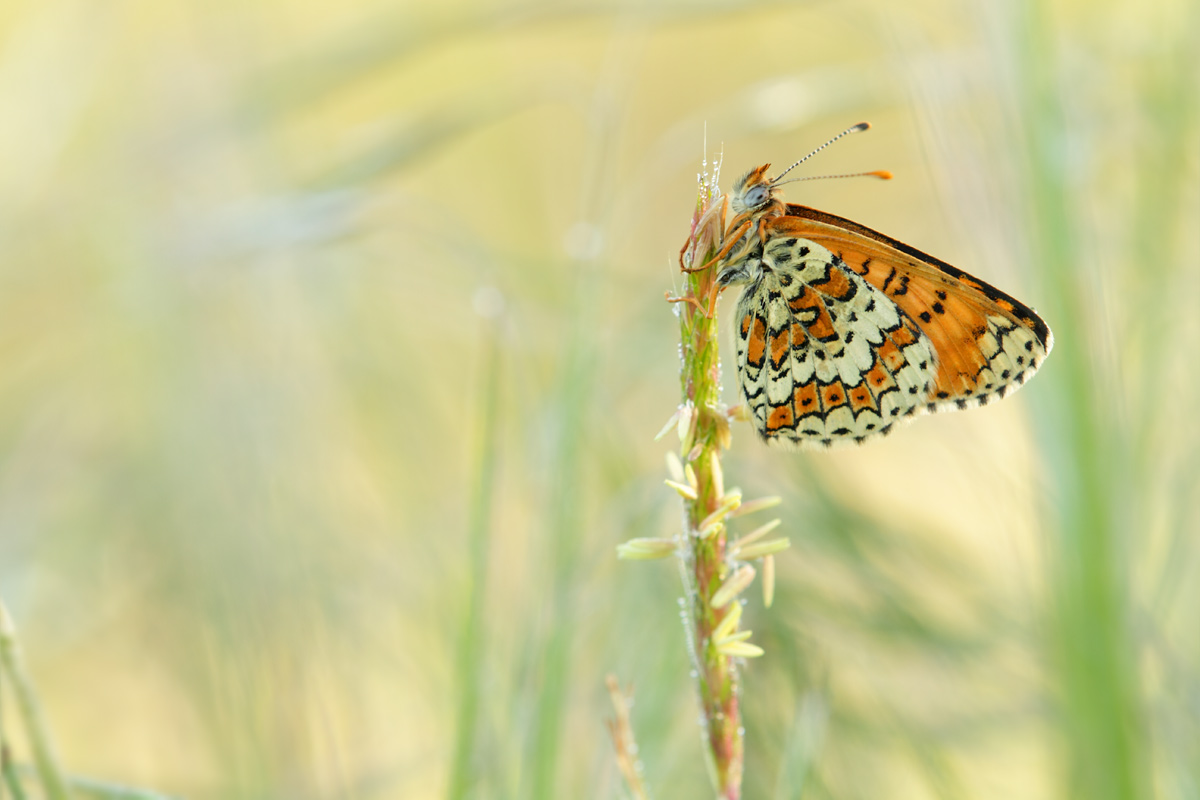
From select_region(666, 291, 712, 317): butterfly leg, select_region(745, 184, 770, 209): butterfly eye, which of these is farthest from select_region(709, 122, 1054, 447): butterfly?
select_region(666, 291, 712, 317): butterfly leg

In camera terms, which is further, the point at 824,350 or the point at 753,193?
the point at 824,350

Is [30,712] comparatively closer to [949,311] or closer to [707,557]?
[707,557]

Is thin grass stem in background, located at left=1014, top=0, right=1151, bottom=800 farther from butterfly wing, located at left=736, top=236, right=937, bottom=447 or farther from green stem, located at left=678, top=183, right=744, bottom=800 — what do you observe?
green stem, located at left=678, top=183, right=744, bottom=800

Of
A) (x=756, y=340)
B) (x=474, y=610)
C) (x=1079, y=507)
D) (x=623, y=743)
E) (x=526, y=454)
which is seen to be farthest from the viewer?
(x=526, y=454)

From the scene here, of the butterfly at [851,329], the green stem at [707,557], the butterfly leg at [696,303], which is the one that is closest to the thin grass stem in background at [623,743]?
the green stem at [707,557]

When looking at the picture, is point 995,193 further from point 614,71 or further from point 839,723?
point 839,723

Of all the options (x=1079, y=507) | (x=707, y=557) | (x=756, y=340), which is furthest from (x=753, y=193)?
(x=707, y=557)

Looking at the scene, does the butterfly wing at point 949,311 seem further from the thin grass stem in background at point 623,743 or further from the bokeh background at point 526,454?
the thin grass stem in background at point 623,743
